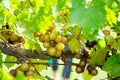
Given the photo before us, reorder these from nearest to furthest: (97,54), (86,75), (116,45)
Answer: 1. (116,45)
2. (97,54)
3. (86,75)

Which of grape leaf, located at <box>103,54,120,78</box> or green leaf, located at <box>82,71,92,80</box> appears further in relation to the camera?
A: green leaf, located at <box>82,71,92,80</box>

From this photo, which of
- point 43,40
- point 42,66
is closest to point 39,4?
point 43,40

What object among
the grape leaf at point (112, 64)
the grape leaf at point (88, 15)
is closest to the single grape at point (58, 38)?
the grape leaf at point (112, 64)

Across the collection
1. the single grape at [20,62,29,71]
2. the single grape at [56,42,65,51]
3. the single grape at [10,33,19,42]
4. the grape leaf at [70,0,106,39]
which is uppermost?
the single grape at [10,33,19,42]

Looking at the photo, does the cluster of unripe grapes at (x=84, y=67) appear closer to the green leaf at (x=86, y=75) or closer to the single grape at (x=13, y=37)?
the green leaf at (x=86, y=75)

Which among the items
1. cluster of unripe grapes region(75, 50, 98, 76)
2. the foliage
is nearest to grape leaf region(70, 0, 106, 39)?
the foliage

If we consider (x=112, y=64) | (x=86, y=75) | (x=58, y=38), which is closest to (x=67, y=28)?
(x=58, y=38)

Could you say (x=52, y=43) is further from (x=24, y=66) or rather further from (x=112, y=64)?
(x=112, y=64)

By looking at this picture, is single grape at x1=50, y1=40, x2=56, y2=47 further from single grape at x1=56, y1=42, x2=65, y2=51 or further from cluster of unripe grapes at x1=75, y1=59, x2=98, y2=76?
cluster of unripe grapes at x1=75, y1=59, x2=98, y2=76
